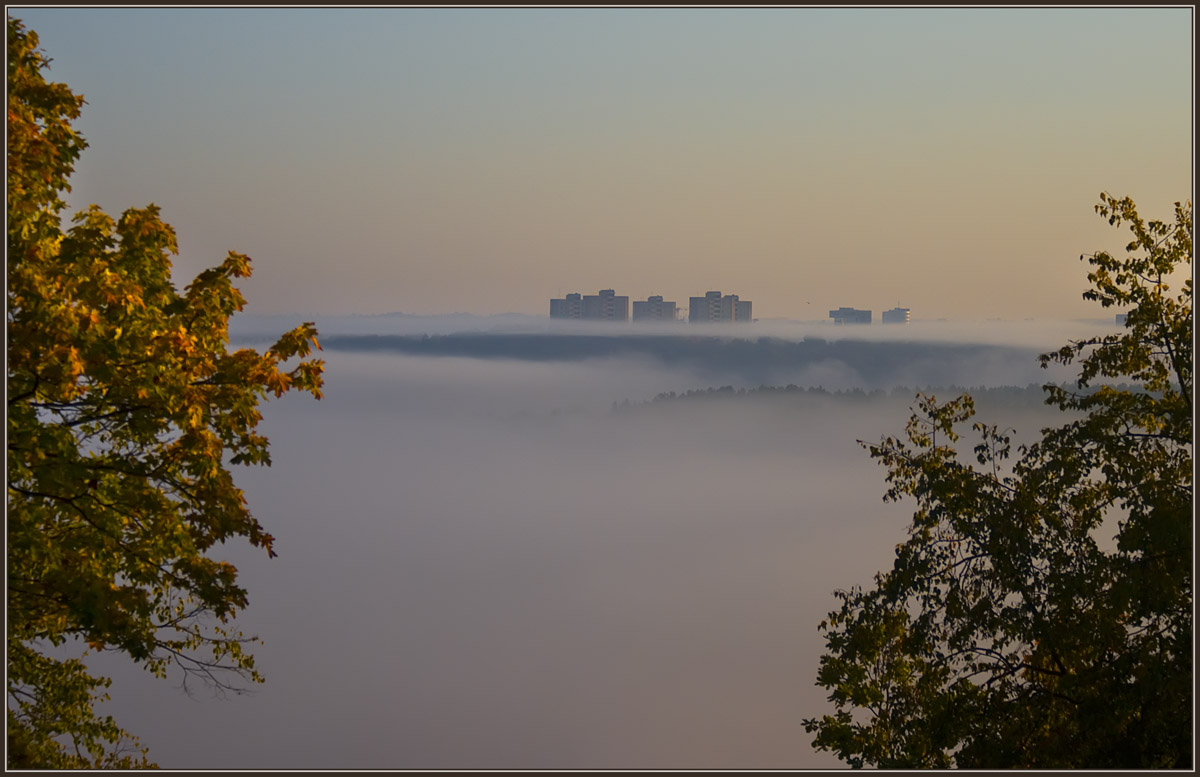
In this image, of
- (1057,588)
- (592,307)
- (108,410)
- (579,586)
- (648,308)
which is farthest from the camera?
(579,586)

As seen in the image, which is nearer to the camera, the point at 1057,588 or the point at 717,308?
the point at 1057,588

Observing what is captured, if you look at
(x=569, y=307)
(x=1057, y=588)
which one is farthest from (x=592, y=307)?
(x=1057, y=588)

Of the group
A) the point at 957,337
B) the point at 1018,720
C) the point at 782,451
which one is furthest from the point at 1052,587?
the point at 782,451

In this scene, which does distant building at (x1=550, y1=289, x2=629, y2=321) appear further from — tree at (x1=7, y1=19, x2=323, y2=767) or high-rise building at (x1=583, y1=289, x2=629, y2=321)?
tree at (x1=7, y1=19, x2=323, y2=767)

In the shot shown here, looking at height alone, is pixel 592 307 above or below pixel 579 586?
above

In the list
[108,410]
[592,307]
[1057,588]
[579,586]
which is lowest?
[579,586]

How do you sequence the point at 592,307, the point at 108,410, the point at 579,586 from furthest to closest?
the point at 579,586 < the point at 592,307 < the point at 108,410

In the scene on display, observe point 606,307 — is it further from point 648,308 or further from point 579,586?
point 579,586
